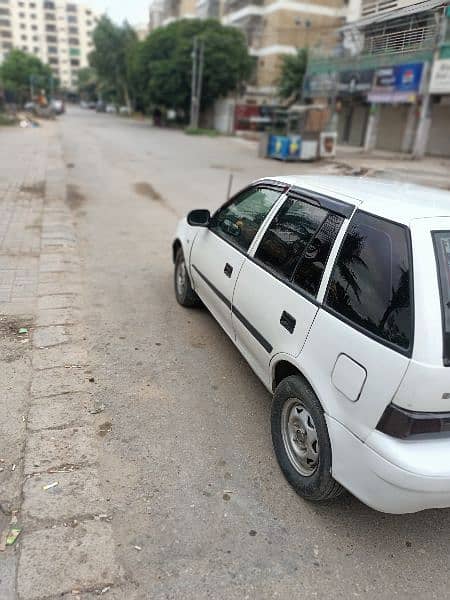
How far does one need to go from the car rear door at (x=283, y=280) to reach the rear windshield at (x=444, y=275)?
0.57m

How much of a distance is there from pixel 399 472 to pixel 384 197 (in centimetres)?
147

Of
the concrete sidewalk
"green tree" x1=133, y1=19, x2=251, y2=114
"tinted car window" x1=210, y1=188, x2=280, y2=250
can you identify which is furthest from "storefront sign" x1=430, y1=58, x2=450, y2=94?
"tinted car window" x1=210, y1=188, x2=280, y2=250

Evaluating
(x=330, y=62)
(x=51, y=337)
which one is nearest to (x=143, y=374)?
(x=51, y=337)

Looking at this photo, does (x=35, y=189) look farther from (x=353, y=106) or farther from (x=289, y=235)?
(x=353, y=106)

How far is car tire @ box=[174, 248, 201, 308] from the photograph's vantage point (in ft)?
16.1

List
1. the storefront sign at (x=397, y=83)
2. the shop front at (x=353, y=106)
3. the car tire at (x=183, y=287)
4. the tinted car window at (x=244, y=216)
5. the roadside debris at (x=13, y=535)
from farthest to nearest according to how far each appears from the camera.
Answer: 1. the shop front at (x=353, y=106)
2. the storefront sign at (x=397, y=83)
3. the car tire at (x=183, y=287)
4. the tinted car window at (x=244, y=216)
5. the roadside debris at (x=13, y=535)

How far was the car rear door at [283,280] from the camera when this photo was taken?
8.78 feet

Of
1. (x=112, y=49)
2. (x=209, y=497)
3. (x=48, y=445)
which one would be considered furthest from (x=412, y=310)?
(x=112, y=49)

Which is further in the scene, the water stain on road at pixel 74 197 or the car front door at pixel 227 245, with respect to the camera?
the water stain on road at pixel 74 197

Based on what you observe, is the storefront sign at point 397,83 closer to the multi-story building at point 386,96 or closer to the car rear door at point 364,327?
the multi-story building at point 386,96

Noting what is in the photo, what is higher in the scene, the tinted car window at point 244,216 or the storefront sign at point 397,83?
the storefront sign at point 397,83

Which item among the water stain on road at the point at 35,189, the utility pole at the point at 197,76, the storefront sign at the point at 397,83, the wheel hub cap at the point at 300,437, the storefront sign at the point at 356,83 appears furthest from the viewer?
the utility pole at the point at 197,76

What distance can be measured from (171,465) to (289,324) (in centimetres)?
111

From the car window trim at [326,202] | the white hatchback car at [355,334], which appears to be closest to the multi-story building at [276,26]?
the car window trim at [326,202]
